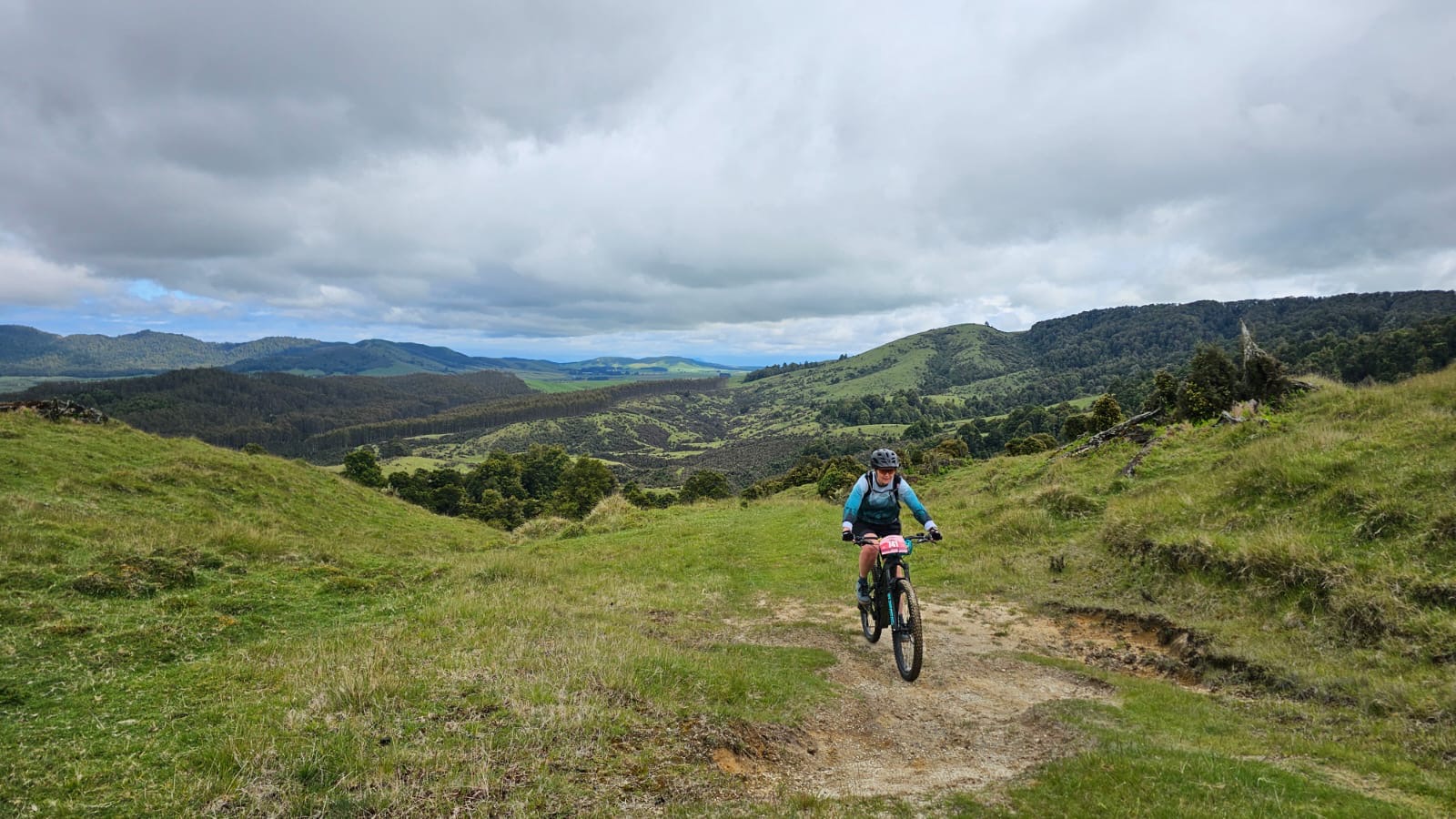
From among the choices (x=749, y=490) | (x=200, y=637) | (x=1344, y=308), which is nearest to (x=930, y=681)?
(x=200, y=637)

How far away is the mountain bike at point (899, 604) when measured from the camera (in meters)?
8.81

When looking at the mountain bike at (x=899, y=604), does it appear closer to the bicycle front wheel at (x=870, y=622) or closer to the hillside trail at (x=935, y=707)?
the bicycle front wheel at (x=870, y=622)

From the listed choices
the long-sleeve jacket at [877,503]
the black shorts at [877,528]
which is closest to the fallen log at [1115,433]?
the long-sleeve jacket at [877,503]

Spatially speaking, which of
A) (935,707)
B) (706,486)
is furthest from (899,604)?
(706,486)

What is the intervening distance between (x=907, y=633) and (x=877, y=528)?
174cm

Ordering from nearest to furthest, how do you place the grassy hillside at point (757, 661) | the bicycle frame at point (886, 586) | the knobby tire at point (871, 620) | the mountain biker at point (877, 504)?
the grassy hillside at point (757, 661)
the bicycle frame at point (886, 586)
the mountain biker at point (877, 504)
the knobby tire at point (871, 620)

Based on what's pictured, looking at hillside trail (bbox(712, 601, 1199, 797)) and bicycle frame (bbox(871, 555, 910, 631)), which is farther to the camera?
bicycle frame (bbox(871, 555, 910, 631))

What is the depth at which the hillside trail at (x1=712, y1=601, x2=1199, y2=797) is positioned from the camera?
19.5ft

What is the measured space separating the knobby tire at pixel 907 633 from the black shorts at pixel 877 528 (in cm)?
92

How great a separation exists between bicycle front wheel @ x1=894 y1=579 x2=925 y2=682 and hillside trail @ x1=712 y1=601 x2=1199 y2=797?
0.24 m

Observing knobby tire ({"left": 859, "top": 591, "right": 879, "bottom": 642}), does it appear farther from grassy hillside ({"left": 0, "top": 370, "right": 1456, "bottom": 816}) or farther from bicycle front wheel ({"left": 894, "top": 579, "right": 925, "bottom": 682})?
bicycle front wheel ({"left": 894, "top": 579, "right": 925, "bottom": 682})

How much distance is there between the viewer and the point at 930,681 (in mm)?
8914

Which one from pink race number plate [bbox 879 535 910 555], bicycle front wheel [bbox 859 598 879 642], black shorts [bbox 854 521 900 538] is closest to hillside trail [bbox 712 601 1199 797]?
bicycle front wheel [bbox 859 598 879 642]

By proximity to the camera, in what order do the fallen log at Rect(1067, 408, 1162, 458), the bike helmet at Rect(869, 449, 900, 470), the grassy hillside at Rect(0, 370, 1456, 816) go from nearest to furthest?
1. the grassy hillside at Rect(0, 370, 1456, 816)
2. the bike helmet at Rect(869, 449, 900, 470)
3. the fallen log at Rect(1067, 408, 1162, 458)
